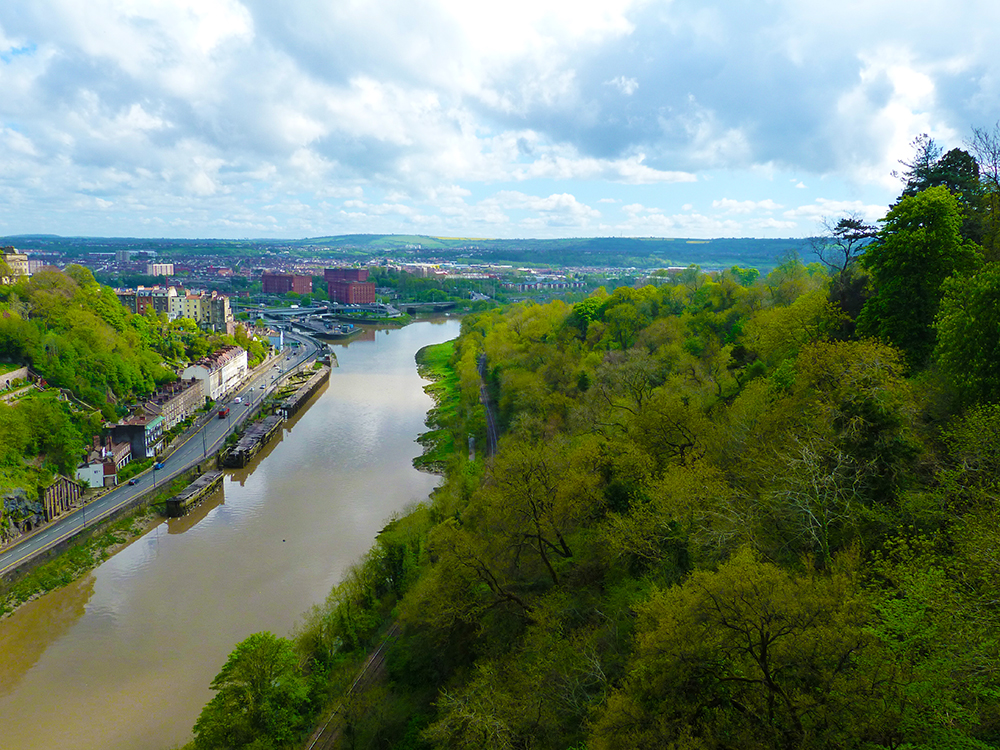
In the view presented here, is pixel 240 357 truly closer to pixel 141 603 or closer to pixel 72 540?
pixel 72 540

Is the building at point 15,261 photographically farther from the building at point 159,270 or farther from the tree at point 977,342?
the building at point 159,270

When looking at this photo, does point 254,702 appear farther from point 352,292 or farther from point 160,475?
point 352,292

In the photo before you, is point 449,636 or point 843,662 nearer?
point 843,662

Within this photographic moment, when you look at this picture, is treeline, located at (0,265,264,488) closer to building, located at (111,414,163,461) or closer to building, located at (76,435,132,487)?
building, located at (76,435,132,487)

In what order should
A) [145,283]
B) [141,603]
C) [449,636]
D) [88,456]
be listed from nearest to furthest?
[449,636] < [141,603] < [88,456] < [145,283]

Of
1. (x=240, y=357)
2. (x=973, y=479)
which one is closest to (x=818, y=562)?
(x=973, y=479)

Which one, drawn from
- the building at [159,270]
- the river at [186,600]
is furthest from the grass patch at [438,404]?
the building at [159,270]

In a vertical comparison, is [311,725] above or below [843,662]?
below
